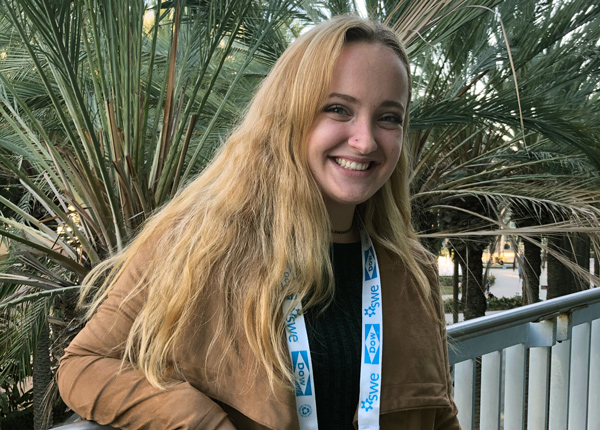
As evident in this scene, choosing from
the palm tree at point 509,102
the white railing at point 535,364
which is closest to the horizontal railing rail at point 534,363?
the white railing at point 535,364

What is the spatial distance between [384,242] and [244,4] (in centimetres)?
266

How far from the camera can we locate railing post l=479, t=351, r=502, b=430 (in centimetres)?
213

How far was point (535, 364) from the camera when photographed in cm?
240

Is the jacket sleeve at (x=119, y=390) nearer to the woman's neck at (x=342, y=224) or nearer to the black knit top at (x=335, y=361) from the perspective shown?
the black knit top at (x=335, y=361)

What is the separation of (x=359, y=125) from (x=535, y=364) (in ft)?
4.49

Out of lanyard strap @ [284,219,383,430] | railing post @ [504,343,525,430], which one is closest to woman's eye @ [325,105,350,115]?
lanyard strap @ [284,219,383,430]

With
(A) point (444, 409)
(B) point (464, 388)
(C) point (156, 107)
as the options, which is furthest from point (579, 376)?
(C) point (156, 107)

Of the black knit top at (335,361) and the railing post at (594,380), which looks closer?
the black knit top at (335,361)

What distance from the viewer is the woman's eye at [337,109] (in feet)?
4.97

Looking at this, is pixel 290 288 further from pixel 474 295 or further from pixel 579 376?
pixel 474 295

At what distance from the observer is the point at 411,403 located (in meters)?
1.51

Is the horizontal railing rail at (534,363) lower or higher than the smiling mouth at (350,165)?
lower

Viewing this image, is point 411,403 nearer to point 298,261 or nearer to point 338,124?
point 298,261

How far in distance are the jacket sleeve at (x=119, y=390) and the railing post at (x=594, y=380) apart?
1986mm
